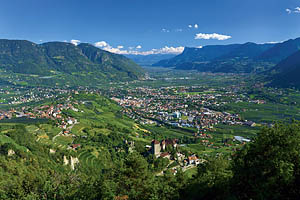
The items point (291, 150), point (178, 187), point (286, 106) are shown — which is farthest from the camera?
point (286, 106)

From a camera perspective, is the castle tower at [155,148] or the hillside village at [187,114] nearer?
the castle tower at [155,148]

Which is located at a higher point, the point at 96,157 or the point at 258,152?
the point at 258,152

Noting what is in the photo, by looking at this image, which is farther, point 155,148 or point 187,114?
point 187,114

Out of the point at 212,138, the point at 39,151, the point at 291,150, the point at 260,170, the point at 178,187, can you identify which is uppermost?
the point at 291,150

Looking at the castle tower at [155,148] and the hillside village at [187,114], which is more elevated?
the castle tower at [155,148]

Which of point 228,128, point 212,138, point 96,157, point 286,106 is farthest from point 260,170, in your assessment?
point 286,106

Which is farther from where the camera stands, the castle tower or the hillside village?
the hillside village

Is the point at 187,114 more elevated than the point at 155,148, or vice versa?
the point at 155,148

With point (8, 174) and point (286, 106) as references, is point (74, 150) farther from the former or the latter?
point (286, 106)

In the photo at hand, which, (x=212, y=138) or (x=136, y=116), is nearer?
(x=212, y=138)

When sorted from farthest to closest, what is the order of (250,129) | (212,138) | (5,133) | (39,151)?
(250,129), (212,138), (5,133), (39,151)

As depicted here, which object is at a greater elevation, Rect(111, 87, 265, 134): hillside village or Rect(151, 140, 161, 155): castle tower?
Rect(151, 140, 161, 155): castle tower
